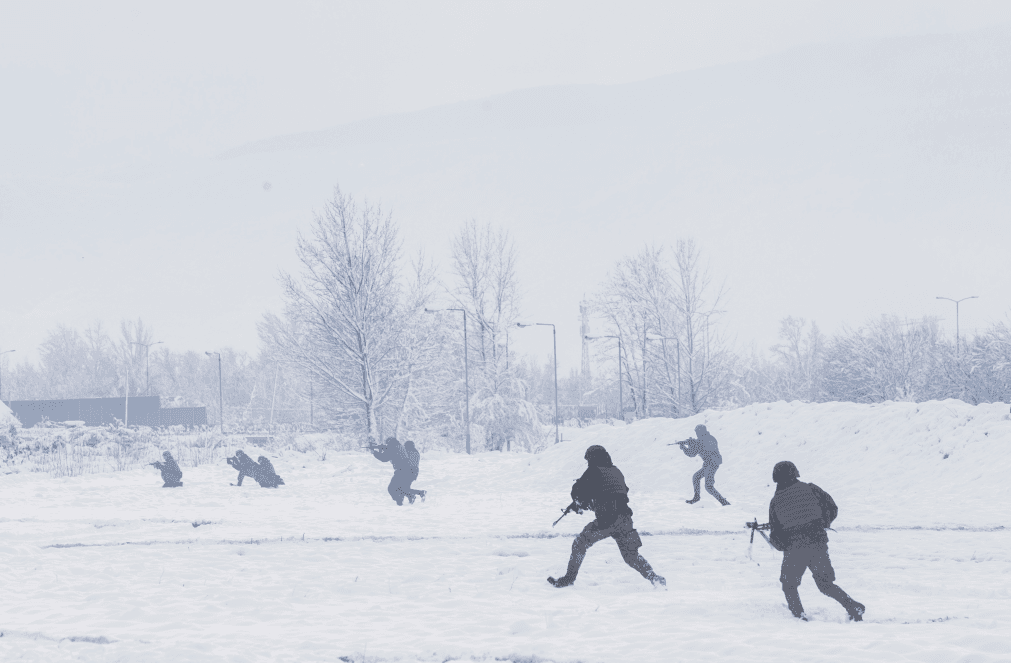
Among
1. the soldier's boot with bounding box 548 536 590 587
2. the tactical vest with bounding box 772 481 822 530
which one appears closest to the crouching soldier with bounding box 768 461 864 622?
the tactical vest with bounding box 772 481 822 530

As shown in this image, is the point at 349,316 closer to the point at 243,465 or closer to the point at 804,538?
the point at 243,465

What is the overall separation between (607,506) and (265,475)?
614 inches

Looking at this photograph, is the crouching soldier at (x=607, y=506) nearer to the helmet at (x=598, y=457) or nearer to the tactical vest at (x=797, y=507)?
the helmet at (x=598, y=457)

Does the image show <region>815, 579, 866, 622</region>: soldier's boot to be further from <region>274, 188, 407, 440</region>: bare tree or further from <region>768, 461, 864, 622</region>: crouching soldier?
<region>274, 188, 407, 440</region>: bare tree

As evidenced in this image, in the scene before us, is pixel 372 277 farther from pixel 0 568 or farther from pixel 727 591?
pixel 727 591

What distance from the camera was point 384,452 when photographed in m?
19.7

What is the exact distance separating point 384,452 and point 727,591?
1080 cm

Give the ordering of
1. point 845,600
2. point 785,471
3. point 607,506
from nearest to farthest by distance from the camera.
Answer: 1. point 845,600
2. point 785,471
3. point 607,506

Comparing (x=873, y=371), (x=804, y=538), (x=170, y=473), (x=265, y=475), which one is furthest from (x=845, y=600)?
(x=873, y=371)

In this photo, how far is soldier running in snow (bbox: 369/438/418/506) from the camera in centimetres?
1947

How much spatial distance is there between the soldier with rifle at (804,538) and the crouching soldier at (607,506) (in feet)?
5.90

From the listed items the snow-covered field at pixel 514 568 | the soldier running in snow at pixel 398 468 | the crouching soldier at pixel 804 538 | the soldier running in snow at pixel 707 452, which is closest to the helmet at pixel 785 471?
the crouching soldier at pixel 804 538

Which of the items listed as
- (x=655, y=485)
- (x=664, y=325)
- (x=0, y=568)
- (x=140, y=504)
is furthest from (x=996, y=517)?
(x=664, y=325)

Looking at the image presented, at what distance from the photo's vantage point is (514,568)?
459 inches
